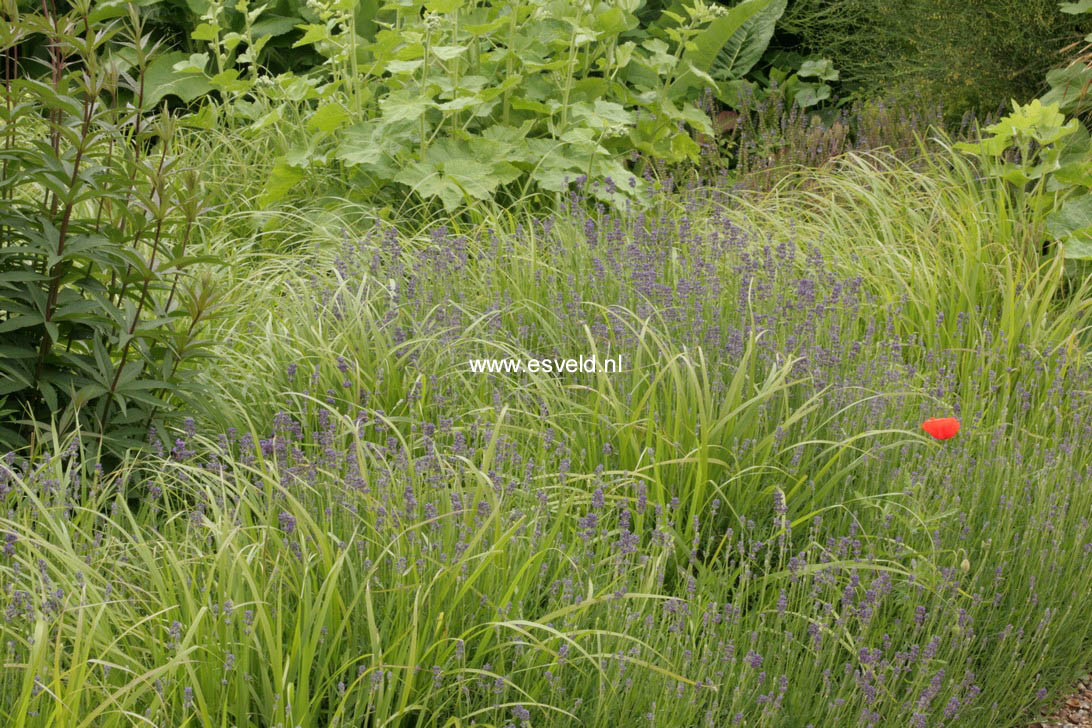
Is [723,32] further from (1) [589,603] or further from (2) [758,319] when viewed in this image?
(1) [589,603]

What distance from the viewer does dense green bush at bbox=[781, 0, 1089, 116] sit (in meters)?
5.79

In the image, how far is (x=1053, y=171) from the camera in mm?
5059

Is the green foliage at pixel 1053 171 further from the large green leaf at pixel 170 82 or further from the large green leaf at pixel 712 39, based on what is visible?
the large green leaf at pixel 170 82

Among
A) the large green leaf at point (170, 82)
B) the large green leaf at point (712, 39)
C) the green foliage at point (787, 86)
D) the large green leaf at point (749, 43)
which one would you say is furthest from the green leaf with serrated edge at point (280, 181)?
the large green leaf at point (749, 43)

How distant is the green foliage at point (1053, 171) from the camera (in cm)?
476

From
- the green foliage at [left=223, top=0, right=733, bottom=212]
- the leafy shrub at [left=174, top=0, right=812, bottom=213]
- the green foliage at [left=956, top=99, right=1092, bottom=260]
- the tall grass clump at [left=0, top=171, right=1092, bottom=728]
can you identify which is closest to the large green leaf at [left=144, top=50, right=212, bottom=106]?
the leafy shrub at [left=174, top=0, right=812, bottom=213]

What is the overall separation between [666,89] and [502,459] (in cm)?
342

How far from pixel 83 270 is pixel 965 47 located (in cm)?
463

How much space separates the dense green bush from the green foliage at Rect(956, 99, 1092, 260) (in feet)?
2.25

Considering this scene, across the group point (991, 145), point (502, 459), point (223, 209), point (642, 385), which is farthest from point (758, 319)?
point (223, 209)

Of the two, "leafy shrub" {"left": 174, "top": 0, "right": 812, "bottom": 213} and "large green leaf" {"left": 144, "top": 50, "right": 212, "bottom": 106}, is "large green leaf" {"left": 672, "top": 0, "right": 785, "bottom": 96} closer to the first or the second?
"leafy shrub" {"left": 174, "top": 0, "right": 812, "bottom": 213}

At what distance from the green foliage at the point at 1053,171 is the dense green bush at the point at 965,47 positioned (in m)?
0.69

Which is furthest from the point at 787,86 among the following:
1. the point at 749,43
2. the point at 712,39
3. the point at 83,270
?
the point at 83,270

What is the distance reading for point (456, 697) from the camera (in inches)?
93.0
